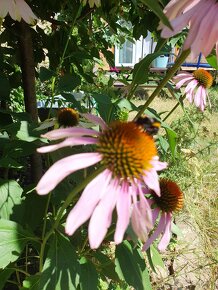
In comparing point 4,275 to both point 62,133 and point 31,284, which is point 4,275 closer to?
point 31,284

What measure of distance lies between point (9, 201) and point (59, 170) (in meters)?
0.39

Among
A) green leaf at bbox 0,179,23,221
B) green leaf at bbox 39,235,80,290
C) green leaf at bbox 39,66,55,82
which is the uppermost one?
green leaf at bbox 39,66,55,82

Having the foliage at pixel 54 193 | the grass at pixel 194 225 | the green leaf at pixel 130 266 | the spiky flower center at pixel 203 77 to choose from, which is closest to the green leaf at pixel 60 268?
the foliage at pixel 54 193

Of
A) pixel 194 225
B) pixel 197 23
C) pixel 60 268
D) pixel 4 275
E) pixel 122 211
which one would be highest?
pixel 197 23

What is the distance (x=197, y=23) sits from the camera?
1.36 ft

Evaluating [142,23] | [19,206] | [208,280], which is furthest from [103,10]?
[208,280]

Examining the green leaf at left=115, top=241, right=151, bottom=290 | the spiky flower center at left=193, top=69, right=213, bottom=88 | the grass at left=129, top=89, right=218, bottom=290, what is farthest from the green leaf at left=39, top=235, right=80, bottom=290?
the spiky flower center at left=193, top=69, right=213, bottom=88

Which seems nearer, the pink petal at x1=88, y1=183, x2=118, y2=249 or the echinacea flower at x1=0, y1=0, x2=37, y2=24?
the pink petal at x1=88, y1=183, x2=118, y2=249

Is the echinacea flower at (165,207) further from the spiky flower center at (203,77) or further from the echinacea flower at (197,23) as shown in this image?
the spiky flower center at (203,77)

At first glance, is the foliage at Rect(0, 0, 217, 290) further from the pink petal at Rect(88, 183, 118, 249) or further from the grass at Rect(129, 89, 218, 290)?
the grass at Rect(129, 89, 218, 290)

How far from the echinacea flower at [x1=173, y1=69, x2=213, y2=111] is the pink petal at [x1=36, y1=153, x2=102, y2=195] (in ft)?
2.66

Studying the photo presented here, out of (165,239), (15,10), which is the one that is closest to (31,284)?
(165,239)

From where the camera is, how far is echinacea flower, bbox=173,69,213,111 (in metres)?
1.17

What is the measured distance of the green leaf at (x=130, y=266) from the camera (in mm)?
669
